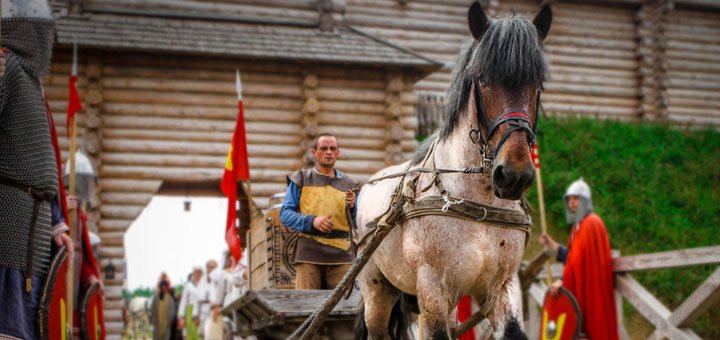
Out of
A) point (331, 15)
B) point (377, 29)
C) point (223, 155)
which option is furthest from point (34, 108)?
point (377, 29)

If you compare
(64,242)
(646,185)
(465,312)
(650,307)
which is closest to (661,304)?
(650,307)

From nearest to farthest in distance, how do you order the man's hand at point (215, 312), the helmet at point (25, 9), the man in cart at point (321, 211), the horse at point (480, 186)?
the horse at point (480, 186), the helmet at point (25, 9), the man in cart at point (321, 211), the man's hand at point (215, 312)

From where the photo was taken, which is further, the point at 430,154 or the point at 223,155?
the point at 223,155

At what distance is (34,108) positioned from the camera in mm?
4820

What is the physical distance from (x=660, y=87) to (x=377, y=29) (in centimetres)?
841

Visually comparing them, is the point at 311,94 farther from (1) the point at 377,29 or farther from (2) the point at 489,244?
(2) the point at 489,244

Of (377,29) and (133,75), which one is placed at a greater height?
(377,29)

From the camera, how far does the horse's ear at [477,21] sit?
445cm

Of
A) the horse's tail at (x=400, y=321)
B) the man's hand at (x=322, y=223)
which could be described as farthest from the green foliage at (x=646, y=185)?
the man's hand at (x=322, y=223)

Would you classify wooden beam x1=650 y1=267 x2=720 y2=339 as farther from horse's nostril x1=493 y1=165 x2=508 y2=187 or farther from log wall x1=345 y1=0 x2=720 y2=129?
log wall x1=345 y1=0 x2=720 y2=129

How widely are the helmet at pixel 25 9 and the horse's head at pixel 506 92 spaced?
264cm

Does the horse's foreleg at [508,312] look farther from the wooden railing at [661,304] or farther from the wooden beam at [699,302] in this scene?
the wooden beam at [699,302]

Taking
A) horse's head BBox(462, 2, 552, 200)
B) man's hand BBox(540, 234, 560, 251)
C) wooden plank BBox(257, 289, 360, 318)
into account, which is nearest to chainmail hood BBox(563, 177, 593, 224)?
man's hand BBox(540, 234, 560, 251)

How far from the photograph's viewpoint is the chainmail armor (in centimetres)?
459
